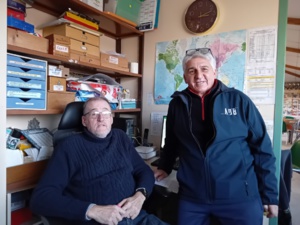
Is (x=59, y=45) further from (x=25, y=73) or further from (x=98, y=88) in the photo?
(x=98, y=88)

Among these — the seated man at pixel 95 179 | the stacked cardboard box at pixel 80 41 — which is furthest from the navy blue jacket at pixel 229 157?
the stacked cardboard box at pixel 80 41

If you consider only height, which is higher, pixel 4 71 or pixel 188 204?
pixel 4 71

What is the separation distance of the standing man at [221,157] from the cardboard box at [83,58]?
2.87 feet

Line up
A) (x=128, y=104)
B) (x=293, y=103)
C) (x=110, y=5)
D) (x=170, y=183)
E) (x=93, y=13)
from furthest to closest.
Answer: (x=293, y=103) → (x=128, y=104) → (x=110, y=5) → (x=93, y=13) → (x=170, y=183)

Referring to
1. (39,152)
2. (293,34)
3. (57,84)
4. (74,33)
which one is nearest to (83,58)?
(74,33)

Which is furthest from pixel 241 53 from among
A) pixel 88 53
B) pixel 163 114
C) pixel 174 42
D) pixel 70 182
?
pixel 70 182

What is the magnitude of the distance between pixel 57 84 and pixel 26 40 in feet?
1.09

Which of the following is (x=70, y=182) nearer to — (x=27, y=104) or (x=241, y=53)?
(x=27, y=104)

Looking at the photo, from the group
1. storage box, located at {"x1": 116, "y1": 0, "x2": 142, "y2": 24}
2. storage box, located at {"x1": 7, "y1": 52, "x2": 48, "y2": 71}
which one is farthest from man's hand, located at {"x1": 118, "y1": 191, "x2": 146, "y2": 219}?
storage box, located at {"x1": 116, "y1": 0, "x2": 142, "y2": 24}

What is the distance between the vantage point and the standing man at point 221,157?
1.05 metres

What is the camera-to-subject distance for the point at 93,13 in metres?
1.73

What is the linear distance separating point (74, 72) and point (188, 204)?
149cm

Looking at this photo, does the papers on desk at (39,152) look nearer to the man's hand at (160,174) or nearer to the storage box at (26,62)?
the storage box at (26,62)

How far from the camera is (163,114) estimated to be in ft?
6.82
